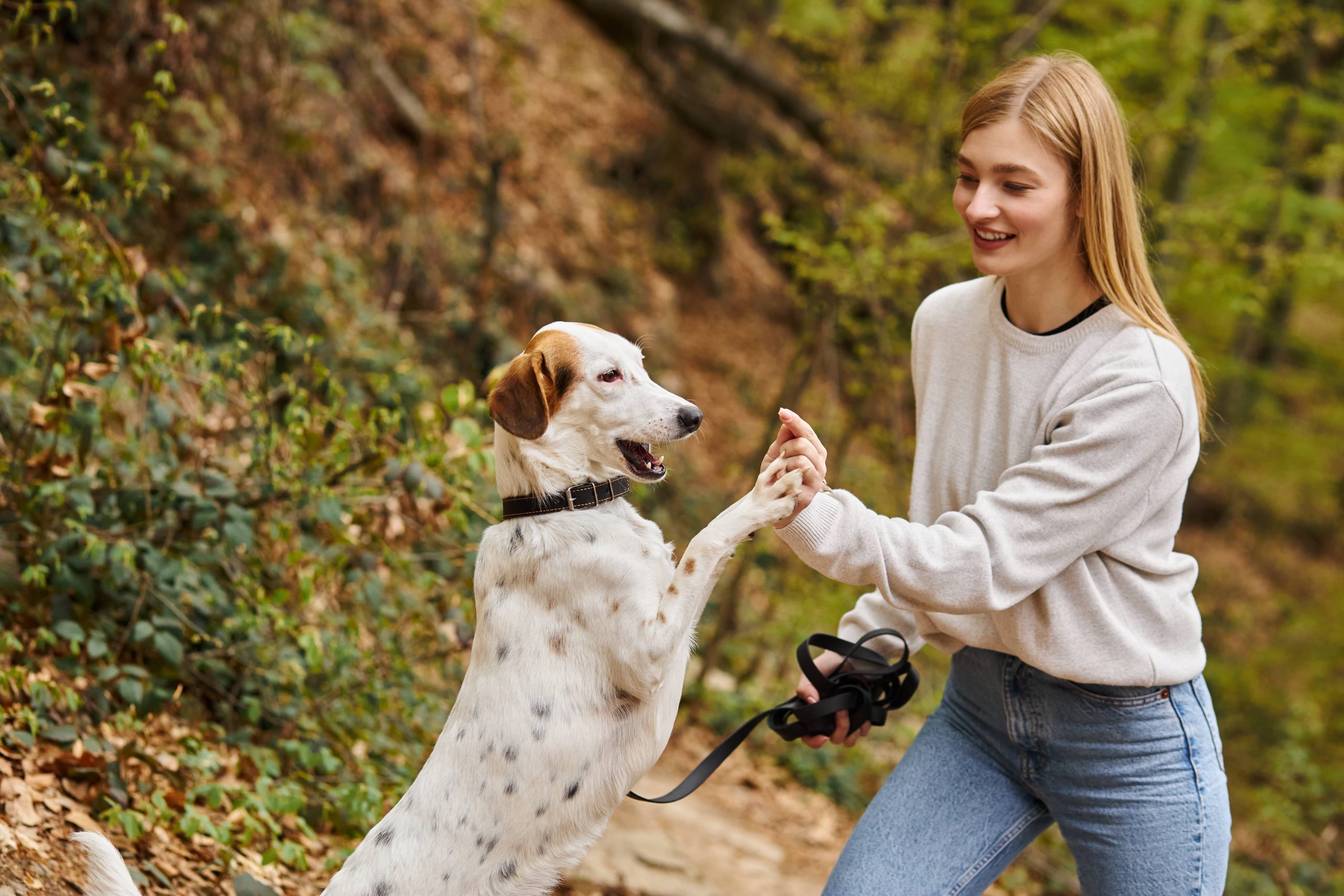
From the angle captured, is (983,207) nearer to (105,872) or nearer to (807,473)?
(807,473)

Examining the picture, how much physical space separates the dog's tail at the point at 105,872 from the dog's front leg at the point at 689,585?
1261mm

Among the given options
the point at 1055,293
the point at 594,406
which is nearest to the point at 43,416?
the point at 594,406

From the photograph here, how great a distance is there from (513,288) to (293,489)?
16.9ft

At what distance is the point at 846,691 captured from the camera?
2863mm

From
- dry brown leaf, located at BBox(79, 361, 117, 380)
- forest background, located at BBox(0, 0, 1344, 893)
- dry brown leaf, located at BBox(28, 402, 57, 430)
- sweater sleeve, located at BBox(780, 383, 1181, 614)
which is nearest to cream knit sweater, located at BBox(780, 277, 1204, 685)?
sweater sleeve, located at BBox(780, 383, 1181, 614)

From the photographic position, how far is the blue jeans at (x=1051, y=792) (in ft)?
7.78

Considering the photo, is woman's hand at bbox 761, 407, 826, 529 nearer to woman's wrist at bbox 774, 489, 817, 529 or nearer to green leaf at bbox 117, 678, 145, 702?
woman's wrist at bbox 774, 489, 817, 529

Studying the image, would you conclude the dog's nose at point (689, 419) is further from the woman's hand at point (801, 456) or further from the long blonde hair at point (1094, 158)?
the long blonde hair at point (1094, 158)

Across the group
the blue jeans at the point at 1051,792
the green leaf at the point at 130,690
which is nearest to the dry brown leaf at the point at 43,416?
the green leaf at the point at 130,690

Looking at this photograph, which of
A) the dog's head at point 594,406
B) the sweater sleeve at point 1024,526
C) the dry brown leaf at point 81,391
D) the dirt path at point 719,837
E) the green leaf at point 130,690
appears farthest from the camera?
the dirt path at point 719,837

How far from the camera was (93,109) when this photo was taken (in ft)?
19.3

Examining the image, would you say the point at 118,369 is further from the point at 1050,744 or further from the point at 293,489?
the point at 1050,744

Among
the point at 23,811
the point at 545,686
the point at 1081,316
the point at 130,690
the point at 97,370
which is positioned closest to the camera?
the point at 545,686

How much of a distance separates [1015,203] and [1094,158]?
0.73 ft
